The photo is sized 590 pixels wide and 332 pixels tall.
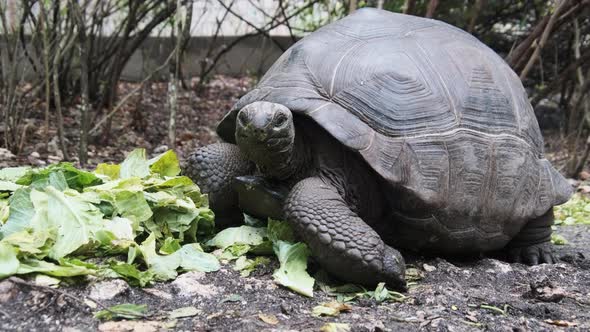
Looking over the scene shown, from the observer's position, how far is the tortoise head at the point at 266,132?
2498mm

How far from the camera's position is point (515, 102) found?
318cm

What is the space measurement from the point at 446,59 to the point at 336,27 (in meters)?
0.56

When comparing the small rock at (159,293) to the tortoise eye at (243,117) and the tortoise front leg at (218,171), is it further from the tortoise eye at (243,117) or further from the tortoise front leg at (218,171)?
the tortoise front leg at (218,171)

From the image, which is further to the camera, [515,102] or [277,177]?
[515,102]

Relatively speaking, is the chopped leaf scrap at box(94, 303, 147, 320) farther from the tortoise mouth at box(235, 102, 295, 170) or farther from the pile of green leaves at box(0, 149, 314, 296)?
the tortoise mouth at box(235, 102, 295, 170)

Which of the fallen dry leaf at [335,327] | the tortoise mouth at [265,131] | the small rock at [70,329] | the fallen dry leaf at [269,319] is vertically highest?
the tortoise mouth at [265,131]

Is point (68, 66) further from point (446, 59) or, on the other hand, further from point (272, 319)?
point (272, 319)

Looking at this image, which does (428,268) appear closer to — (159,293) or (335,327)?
(335,327)

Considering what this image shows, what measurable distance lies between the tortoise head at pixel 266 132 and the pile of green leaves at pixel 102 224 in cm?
43

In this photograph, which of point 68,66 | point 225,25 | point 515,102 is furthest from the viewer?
point 225,25

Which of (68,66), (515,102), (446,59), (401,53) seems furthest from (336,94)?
(68,66)

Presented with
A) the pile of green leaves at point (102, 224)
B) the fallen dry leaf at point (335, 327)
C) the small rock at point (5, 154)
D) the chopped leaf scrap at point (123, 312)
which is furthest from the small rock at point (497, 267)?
the small rock at point (5, 154)

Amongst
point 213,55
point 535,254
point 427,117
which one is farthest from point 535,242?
point 213,55

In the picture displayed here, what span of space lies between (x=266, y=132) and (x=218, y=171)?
1.81 feet
